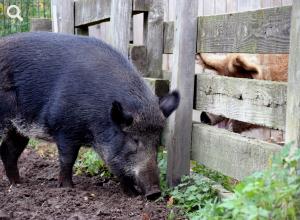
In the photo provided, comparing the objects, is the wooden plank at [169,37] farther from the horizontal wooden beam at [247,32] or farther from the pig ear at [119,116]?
the pig ear at [119,116]

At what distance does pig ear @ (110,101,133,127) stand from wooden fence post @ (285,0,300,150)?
5.36 ft

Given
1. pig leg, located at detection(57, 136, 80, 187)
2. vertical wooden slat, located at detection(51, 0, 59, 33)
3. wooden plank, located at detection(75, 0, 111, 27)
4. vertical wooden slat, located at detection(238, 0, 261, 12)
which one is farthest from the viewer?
vertical wooden slat, located at detection(51, 0, 59, 33)

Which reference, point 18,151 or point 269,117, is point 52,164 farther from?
point 269,117

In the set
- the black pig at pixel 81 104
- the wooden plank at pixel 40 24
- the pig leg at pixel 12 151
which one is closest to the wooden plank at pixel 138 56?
the black pig at pixel 81 104

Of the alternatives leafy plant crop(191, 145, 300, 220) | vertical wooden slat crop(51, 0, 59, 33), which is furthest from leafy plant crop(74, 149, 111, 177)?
leafy plant crop(191, 145, 300, 220)

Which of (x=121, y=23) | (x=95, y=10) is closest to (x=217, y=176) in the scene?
(x=121, y=23)

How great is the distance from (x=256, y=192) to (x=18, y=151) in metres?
3.55

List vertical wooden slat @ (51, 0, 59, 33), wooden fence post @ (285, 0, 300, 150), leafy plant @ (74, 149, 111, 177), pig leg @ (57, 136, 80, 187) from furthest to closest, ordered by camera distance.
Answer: vertical wooden slat @ (51, 0, 59, 33) → leafy plant @ (74, 149, 111, 177) → pig leg @ (57, 136, 80, 187) → wooden fence post @ (285, 0, 300, 150)

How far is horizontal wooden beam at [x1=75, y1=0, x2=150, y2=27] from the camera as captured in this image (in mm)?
5574

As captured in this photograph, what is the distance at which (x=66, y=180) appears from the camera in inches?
203

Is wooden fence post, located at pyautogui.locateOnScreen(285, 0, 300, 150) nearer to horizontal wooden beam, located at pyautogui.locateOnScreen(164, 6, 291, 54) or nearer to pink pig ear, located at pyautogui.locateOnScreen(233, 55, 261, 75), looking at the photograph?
horizontal wooden beam, located at pyautogui.locateOnScreen(164, 6, 291, 54)

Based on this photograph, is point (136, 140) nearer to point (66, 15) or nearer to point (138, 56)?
point (138, 56)

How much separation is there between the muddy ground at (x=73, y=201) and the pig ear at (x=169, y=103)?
2.32ft

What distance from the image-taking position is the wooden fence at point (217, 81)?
12.0ft
